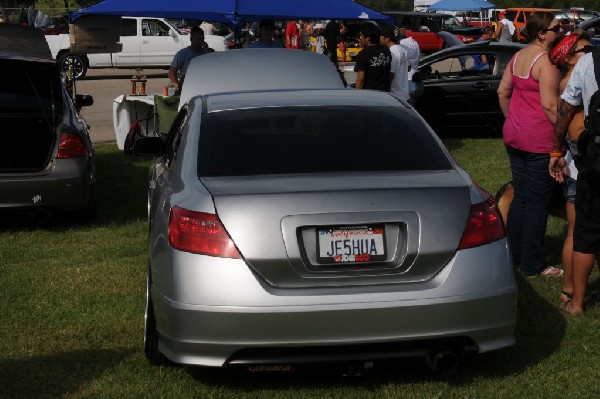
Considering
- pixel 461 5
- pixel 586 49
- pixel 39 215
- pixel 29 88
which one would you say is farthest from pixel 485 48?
pixel 461 5

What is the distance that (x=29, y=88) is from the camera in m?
9.61

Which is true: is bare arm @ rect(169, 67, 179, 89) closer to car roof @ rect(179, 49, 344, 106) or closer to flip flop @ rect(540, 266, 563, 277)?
car roof @ rect(179, 49, 344, 106)

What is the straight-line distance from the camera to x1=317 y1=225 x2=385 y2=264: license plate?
15.7 ft

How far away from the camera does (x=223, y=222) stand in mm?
4793

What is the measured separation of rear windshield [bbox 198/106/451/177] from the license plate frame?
1.73 ft

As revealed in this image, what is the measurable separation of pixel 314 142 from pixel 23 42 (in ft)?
19.6

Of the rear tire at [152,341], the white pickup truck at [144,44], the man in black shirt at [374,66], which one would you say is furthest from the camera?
the white pickup truck at [144,44]

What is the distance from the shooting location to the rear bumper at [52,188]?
9055 millimetres

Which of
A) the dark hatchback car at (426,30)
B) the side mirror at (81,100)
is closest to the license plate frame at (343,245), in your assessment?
the side mirror at (81,100)

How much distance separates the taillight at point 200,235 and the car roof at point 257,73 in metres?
5.17

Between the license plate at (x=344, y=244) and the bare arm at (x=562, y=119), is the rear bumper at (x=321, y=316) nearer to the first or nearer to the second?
the license plate at (x=344, y=244)

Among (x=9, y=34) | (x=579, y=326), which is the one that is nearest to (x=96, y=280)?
(x=579, y=326)

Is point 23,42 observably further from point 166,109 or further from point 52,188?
point 166,109

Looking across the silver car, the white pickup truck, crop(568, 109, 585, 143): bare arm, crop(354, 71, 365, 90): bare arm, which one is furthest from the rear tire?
the white pickup truck
